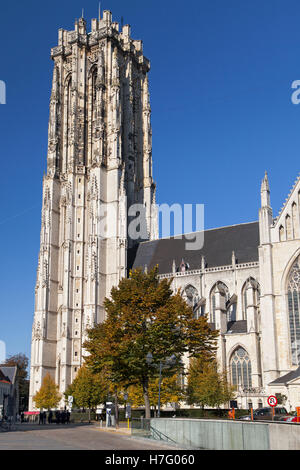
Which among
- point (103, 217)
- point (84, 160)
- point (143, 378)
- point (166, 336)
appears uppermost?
point (84, 160)

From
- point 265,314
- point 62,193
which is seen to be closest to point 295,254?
point 265,314

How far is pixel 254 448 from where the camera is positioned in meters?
15.0

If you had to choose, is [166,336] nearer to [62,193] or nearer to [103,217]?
[103,217]

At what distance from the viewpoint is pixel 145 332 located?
105 ft

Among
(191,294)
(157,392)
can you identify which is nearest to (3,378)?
(191,294)

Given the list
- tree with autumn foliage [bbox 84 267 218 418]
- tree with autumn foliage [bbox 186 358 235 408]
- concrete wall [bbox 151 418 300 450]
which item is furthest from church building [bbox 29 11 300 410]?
concrete wall [bbox 151 418 300 450]

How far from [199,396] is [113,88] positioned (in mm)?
45401

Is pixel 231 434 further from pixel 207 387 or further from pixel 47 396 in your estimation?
pixel 47 396

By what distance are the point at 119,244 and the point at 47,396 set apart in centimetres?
1919

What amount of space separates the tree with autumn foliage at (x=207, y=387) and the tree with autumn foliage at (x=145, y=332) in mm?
10544

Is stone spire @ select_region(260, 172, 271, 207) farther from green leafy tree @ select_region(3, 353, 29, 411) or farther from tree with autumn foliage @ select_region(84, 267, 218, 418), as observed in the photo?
green leafy tree @ select_region(3, 353, 29, 411)

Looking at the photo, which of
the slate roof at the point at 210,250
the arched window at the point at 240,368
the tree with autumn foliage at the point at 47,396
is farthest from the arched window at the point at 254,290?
the tree with autumn foliage at the point at 47,396

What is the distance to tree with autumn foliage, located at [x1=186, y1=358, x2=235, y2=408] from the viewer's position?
44.3 m

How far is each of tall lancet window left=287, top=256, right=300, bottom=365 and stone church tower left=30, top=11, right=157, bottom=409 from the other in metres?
25.2
